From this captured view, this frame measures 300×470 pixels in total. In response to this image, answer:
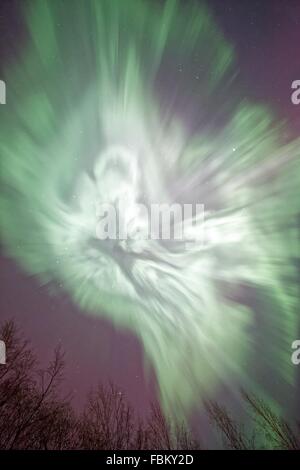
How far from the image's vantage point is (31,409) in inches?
235

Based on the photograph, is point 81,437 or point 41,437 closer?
point 41,437
